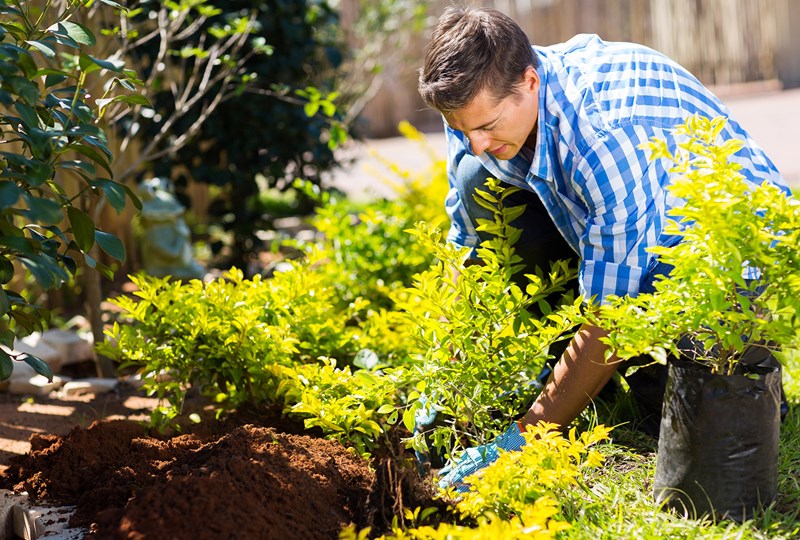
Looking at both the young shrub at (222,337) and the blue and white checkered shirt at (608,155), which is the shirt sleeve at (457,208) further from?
the young shrub at (222,337)

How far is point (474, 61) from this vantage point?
7.20ft

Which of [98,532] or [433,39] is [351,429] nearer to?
[98,532]

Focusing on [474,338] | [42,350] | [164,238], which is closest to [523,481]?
[474,338]

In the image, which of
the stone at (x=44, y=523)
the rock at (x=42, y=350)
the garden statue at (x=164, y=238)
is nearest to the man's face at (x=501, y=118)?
the stone at (x=44, y=523)

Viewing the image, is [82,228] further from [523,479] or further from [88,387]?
[88,387]

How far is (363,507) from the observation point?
202 cm

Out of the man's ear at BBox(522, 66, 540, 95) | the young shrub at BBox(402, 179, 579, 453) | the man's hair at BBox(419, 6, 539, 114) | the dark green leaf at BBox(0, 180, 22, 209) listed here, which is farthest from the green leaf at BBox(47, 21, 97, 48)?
the man's ear at BBox(522, 66, 540, 95)

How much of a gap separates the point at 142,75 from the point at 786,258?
10.5ft

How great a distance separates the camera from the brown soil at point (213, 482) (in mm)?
1779

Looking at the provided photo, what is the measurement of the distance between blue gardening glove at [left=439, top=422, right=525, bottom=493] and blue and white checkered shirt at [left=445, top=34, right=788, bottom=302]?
0.40 m

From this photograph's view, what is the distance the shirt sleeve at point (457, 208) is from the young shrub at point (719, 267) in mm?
974

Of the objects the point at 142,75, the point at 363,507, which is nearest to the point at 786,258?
the point at 363,507

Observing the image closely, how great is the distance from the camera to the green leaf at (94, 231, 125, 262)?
213cm

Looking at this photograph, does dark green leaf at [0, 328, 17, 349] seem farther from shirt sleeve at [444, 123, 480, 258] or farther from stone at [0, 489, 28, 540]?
shirt sleeve at [444, 123, 480, 258]
